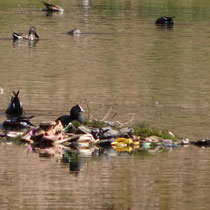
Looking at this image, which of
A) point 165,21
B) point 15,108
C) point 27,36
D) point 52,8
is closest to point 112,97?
point 15,108

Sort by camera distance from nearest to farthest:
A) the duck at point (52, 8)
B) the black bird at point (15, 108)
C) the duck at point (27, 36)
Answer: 1. the black bird at point (15, 108)
2. the duck at point (27, 36)
3. the duck at point (52, 8)


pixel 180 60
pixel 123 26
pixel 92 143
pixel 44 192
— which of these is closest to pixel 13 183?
pixel 44 192

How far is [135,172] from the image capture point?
20.8 metres

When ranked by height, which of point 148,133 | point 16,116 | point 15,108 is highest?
point 148,133

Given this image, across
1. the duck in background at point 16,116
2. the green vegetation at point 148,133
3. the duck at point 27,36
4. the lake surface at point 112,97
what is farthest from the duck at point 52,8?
the green vegetation at point 148,133

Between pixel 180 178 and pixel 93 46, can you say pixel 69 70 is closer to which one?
pixel 93 46

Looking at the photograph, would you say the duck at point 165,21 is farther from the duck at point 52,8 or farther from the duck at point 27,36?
the duck at point 27,36

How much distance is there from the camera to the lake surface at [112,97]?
742 inches

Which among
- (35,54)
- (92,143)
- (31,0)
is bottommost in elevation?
(31,0)

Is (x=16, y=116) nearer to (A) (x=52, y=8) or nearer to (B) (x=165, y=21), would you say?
(B) (x=165, y=21)

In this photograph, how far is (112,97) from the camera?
32.3 m

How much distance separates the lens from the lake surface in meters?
18.9

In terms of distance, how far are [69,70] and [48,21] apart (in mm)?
32993

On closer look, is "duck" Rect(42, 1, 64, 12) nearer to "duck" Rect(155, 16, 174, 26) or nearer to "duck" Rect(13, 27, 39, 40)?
"duck" Rect(155, 16, 174, 26)
